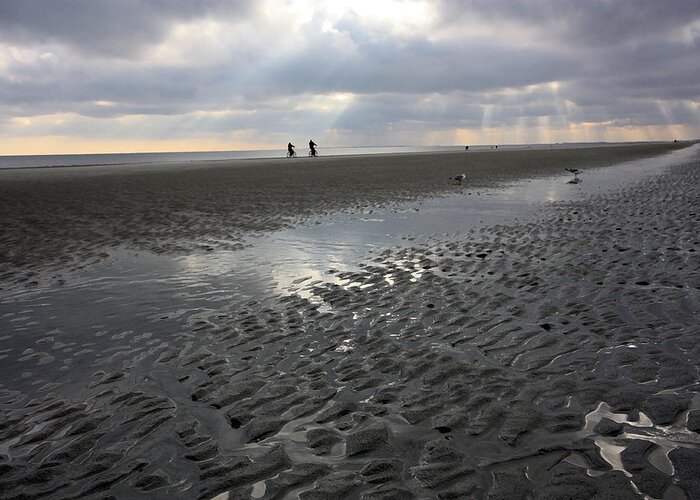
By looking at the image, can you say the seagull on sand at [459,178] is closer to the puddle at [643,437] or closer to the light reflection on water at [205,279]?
the light reflection on water at [205,279]

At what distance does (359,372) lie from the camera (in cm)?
598

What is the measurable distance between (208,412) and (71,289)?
22.1 ft

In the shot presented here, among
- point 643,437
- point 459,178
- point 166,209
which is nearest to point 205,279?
point 643,437

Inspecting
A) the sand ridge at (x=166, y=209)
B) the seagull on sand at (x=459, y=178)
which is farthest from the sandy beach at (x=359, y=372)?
the seagull on sand at (x=459, y=178)

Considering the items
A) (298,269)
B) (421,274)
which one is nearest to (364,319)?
(421,274)

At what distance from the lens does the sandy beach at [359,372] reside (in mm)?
4043

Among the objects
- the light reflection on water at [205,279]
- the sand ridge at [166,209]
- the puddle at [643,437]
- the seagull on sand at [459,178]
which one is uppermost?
the seagull on sand at [459,178]

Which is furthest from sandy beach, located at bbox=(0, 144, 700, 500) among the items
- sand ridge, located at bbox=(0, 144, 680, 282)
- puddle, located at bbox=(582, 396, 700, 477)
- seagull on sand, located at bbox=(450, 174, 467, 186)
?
seagull on sand, located at bbox=(450, 174, 467, 186)

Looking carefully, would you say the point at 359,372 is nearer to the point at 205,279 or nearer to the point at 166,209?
the point at 205,279

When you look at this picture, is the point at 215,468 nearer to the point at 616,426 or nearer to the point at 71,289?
the point at 616,426

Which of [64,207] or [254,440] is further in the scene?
[64,207]

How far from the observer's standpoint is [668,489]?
3.62 metres

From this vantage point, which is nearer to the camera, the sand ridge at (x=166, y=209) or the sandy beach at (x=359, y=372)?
the sandy beach at (x=359, y=372)

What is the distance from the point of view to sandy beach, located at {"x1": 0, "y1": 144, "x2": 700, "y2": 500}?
4043 mm
